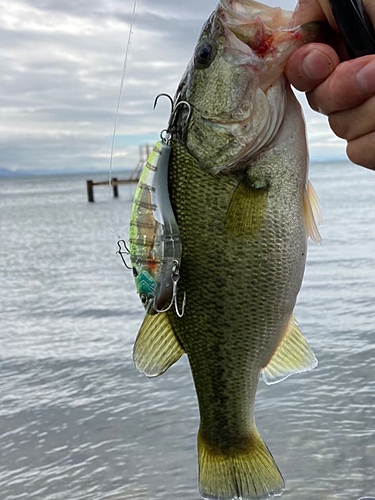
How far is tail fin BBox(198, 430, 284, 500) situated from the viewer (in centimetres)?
204

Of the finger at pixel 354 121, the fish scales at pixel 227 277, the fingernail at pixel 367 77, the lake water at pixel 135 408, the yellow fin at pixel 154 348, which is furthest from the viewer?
the lake water at pixel 135 408

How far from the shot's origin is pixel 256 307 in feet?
6.16

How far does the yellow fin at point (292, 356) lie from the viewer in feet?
6.64

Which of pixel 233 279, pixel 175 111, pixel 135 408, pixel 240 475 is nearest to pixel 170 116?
pixel 175 111

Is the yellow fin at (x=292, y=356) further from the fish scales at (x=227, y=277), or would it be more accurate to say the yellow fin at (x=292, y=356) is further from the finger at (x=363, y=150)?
the finger at (x=363, y=150)

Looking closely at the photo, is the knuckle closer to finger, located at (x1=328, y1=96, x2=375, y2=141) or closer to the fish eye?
finger, located at (x1=328, y1=96, x2=375, y2=141)

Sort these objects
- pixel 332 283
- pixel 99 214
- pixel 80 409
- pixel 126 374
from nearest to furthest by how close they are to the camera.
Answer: pixel 80 409 < pixel 126 374 < pixel 332 283 < pixel 99 214

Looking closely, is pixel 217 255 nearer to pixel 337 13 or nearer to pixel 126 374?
pixel 337 13

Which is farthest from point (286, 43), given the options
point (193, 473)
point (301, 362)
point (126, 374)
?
point (126, 374)

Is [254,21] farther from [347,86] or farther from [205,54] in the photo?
[347,86]

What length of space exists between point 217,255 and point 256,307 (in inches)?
8.1

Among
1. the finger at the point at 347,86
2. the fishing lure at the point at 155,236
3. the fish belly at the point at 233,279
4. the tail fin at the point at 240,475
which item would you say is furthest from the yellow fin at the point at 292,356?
the finger at the point at 347,86

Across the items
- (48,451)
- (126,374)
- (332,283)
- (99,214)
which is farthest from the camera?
(99,214)

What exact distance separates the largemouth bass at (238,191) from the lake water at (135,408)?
1.87m
